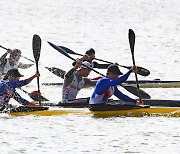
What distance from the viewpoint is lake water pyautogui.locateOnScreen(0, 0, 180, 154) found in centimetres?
1877

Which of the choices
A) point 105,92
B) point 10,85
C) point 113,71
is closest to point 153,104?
point 105,92

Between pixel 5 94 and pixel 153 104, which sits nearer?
pixel 5 94

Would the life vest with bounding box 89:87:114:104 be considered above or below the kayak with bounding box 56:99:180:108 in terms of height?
above

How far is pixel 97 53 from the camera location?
42469 millimetres

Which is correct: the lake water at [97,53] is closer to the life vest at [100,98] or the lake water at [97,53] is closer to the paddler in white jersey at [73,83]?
the life vest at [100,98]

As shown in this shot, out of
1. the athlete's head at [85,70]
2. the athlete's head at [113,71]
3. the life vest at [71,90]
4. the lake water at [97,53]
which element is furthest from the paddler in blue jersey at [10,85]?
the athlete's head at [113,71]

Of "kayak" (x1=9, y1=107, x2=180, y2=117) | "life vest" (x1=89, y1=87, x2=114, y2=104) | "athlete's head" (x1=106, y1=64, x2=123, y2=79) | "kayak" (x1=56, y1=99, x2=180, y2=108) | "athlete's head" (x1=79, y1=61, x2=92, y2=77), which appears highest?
"athlete's head" (x1=79, y1=61, x2=92, y2=77)

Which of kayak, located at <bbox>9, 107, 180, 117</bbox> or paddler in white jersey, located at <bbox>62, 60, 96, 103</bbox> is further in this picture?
paddler in white jersey, located at <bbox>62, 60, 96, 103</bbox>

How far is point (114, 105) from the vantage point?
20.8 metres

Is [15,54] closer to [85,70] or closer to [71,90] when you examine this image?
[71,90]

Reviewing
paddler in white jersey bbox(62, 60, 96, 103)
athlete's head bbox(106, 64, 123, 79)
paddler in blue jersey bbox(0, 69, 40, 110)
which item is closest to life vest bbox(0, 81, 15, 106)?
paddler in blue jersey bbox(0, 69, 40, 110)

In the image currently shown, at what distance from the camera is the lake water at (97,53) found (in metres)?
18.8

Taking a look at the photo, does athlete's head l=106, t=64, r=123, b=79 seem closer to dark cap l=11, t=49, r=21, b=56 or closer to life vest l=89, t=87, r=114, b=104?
life vest l=89, t=87, r=114, b=104

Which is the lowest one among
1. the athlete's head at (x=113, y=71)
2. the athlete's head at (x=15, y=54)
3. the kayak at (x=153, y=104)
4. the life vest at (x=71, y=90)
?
the kayak at (x=153, y=104)
